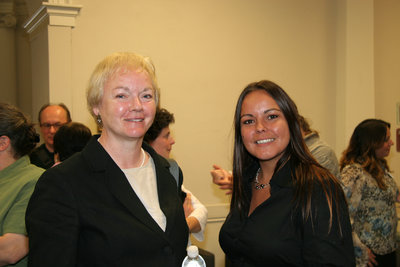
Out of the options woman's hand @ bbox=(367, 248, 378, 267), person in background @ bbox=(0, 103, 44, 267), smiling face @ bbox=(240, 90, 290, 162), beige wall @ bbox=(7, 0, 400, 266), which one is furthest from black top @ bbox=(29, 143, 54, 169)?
woman's hand @ bbox=(367, 248, 378, 267)

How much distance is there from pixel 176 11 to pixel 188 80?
2.68 feet

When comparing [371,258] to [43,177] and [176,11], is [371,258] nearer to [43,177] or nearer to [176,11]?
[43,177]

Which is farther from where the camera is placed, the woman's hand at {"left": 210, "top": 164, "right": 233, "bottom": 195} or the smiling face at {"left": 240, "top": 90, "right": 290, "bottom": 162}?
the woman's hand at {"left": 210, "top": 164, "right": 233, "bottom": 195}

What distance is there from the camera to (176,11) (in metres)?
4.44

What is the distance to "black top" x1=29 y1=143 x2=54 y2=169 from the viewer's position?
3.43 meters

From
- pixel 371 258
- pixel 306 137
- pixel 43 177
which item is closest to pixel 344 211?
pixel 43 177

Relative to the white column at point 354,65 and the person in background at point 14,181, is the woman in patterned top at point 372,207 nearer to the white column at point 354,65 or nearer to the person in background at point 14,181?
the white column at point 354,65

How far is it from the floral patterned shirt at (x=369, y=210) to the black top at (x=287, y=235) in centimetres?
184

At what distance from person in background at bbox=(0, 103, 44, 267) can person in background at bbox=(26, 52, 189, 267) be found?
0.60 meters

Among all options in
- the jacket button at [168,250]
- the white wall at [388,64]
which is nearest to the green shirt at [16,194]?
the jacket button at [168,250]

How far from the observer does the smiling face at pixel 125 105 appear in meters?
1.57

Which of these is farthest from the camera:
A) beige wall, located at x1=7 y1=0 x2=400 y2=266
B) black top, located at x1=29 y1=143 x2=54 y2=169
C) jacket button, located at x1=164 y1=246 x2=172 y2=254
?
beige wall, located at x1=7 y1=0 x2=400 y2=266

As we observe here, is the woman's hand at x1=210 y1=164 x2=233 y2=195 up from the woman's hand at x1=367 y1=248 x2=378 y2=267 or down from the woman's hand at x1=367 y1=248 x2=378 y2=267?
up

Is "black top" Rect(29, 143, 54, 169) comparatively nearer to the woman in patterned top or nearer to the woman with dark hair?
the woman with dark hair
